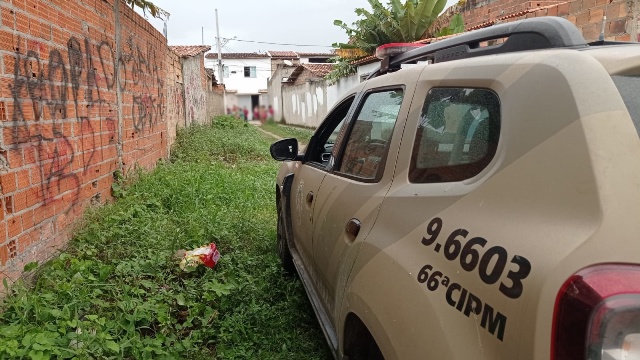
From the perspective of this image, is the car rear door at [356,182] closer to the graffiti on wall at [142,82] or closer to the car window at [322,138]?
the car window at [322,138]

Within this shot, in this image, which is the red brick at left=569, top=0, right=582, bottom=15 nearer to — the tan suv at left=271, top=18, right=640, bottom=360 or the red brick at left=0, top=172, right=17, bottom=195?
the tan suv at left=271, top=18, right=640, bottom=360

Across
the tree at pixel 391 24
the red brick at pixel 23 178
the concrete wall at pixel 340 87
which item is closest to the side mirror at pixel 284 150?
the red brick at pixel 23 178

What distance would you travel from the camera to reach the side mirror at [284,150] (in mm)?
3494

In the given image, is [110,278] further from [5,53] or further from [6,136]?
[5,53]

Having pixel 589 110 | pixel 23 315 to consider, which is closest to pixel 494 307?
pixel 589 110

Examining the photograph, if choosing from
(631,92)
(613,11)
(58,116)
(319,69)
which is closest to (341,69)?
(319,69)

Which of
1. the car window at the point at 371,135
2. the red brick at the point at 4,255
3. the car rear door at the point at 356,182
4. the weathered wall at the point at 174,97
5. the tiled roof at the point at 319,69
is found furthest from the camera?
the tiled roof at the point at 319,69

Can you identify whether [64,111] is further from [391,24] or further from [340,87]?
[340,87]

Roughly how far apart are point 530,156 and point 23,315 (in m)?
2.81

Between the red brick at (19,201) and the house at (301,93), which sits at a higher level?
the house at (301,93)

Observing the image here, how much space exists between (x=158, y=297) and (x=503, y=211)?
2668 millimetres

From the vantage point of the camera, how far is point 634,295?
918 mm

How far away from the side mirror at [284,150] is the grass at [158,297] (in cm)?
100

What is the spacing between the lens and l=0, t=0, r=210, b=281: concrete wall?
3035 mm
